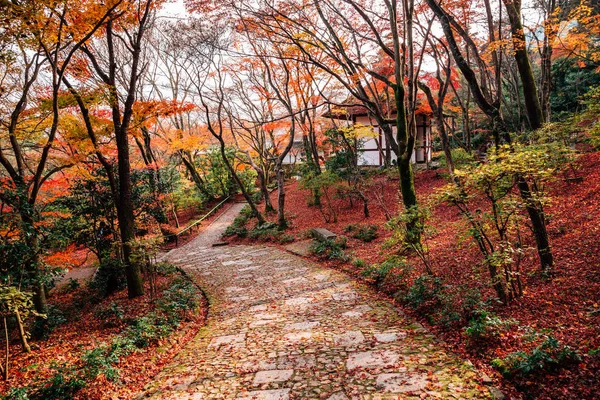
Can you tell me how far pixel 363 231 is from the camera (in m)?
10.1

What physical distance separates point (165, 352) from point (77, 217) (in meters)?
5.60

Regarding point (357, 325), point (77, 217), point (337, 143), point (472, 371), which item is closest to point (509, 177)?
point (472, 371)

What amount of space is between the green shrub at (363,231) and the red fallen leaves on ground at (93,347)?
5191mm

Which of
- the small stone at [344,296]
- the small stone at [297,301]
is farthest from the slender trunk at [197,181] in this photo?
the small stone at [344,296]

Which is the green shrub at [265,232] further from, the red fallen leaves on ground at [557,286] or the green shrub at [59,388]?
the green shrub at [59,388]

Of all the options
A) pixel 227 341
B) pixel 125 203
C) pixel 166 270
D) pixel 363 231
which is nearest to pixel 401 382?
pixel 227 341

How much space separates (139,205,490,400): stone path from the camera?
3.07 meters

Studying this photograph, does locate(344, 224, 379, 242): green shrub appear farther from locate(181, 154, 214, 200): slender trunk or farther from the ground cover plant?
locate(181, 154, 214, 200): slender trunk

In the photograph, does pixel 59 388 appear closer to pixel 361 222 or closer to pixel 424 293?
pixel 424 293

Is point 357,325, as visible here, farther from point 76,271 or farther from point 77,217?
point 76,271

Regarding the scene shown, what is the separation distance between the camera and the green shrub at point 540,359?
8.92ft

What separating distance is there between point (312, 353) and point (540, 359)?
233 cm

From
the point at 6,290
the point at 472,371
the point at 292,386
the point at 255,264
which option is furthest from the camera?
the point at 255,264

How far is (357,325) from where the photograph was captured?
4531mm
